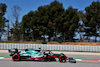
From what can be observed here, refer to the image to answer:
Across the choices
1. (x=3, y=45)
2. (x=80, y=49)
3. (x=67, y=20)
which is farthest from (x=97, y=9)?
(x=3, y=45)

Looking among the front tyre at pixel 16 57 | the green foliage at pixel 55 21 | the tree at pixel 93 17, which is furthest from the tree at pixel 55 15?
the front tyre at pixel 16 57

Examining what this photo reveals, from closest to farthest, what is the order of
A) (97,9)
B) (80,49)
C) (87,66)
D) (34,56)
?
1. (87,66)
2. (34,56)
3. (80,49)
4. (97,9)

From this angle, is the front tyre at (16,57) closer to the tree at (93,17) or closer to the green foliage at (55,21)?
the green foliage at (55,21)

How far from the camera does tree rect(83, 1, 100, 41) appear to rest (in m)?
31.1

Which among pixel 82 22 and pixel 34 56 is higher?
pixel 82 22

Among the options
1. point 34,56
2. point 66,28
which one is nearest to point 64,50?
point 34,56

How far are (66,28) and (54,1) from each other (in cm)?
820

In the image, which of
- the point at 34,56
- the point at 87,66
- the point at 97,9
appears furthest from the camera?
the point at 97,9

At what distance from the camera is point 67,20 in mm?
32219

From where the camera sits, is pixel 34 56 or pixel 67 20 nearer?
pixel 34 56

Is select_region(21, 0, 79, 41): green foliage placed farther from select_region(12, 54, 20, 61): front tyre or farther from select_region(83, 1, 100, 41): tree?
select_region(12, 54, 20, 61): front tyre

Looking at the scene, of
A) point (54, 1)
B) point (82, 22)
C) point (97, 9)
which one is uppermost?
point (54, 1)

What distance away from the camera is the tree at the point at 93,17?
3109 centimetres

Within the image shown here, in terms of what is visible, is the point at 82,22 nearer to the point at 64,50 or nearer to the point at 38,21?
the point at 38,21
